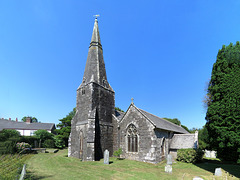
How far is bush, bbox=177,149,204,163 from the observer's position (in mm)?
17891

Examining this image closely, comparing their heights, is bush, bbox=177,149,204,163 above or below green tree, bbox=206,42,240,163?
below

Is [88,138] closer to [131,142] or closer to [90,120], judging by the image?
[90,120]

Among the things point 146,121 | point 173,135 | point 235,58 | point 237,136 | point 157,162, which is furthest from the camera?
point 173,135

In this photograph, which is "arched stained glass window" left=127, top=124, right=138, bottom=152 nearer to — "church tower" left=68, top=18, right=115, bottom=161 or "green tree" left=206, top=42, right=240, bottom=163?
"church tower" left=68, top=18, right=115, bottom=161

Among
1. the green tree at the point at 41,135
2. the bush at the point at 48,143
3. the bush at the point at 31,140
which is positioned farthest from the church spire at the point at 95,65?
the green tree at the point at 41,135

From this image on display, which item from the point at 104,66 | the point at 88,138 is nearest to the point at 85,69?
the point at 104,66

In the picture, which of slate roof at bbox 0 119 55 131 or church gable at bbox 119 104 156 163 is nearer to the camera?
church gable at bbox 119 104 156 163

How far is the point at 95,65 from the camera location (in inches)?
903

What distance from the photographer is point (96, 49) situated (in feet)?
78.5

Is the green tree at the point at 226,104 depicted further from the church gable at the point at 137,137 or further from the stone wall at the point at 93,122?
the stone wall at the point at 93,122

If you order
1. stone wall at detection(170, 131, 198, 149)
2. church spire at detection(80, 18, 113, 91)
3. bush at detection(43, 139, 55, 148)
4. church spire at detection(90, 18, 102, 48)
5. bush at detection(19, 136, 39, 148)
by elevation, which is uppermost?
church spire at detection(90, 18, 102, 48)

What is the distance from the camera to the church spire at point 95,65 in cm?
2220

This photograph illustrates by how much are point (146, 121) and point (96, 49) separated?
14.7m

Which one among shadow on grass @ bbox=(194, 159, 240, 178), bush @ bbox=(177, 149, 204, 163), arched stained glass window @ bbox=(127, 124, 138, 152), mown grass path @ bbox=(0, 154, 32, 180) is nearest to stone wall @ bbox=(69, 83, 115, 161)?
arched stained glass window @ bbox=(127, 124, 138, 152)
